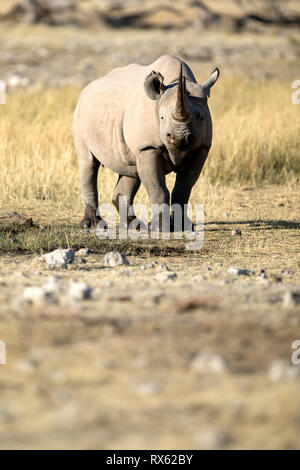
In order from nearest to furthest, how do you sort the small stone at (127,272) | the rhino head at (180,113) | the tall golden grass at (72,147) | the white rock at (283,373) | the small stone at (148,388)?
the small stone at (148,388), the white rock at (283,373), the small stone at (127,272), the rhino head at (180,113), the tall golden grass at (72,147)

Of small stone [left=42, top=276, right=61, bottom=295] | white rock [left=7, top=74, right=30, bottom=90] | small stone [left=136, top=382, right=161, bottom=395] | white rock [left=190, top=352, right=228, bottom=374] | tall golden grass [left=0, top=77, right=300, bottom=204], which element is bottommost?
small stone [left=136, top=382, right=161, bottom=395]

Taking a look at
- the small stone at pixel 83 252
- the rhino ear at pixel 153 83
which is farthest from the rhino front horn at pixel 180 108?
the small stone at pixel 83 252

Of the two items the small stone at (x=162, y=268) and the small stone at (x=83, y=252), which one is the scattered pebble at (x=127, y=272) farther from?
the small stone at (x=83, y=252)

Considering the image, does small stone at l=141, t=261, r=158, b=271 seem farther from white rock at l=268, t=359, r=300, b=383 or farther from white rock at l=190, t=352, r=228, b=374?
white rock at l=268, t=359, r=300, b=383

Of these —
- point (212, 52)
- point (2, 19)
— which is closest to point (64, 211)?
point (212, 52)

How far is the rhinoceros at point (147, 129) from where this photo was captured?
6762 mm

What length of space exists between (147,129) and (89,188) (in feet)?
4.58

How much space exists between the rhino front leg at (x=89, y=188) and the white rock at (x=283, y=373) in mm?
4783

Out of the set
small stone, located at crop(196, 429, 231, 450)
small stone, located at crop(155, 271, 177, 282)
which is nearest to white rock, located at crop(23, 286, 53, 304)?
small stone, located at crop(155, 271, 177, 282)

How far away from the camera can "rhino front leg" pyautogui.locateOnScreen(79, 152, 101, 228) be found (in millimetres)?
8164

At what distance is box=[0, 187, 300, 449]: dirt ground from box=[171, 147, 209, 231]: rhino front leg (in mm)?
1625

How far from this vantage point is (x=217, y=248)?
271 inches

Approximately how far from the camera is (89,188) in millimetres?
8258

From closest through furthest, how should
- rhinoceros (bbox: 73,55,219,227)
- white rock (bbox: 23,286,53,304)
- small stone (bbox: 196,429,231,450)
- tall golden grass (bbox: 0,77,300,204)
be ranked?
small stone (bbox: 196,429,231,450) → white rock (bbox: 23,286,53,304) → rhinoceros (bbox: 73,55,219,227) → tall golden grass (bbox: 0,77,300,204)
